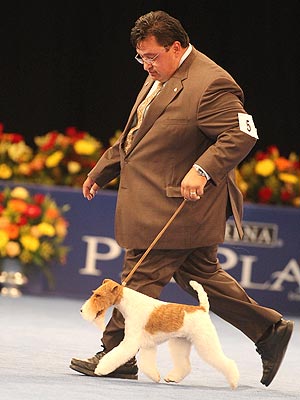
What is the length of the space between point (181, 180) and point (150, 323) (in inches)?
22.9

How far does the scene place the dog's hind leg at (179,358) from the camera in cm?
459

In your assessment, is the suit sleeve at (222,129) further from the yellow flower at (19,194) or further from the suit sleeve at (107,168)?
the yellow flower at (19,194)

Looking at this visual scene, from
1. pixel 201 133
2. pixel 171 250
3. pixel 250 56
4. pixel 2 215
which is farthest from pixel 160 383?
pixel 250 56

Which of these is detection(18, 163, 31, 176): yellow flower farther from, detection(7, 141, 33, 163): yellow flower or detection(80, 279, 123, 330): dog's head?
detection(80, 279, 123, 330): dog's head

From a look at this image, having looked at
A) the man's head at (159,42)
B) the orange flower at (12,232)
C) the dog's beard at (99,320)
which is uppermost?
the man's head at (159,42)

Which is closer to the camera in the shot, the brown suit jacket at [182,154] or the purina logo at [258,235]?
the brown suit jacket at [182,154]

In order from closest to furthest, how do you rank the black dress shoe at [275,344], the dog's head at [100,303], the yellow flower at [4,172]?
the dog's head at [100,303] → the black dress shoe at [275,344] → the yellow flower at [4,172]

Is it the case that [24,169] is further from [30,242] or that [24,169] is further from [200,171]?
[200,171]

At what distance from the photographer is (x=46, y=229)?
7.70m

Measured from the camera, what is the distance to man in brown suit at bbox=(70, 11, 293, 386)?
4.58 metres

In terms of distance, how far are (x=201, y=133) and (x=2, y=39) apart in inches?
206

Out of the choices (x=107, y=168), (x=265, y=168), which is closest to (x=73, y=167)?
(x=265, y=168)

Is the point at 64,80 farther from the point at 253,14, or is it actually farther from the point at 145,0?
the point at 253,14

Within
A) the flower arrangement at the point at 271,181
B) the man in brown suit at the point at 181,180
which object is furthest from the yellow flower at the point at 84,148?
the man in brown suit at the point at 181,180
